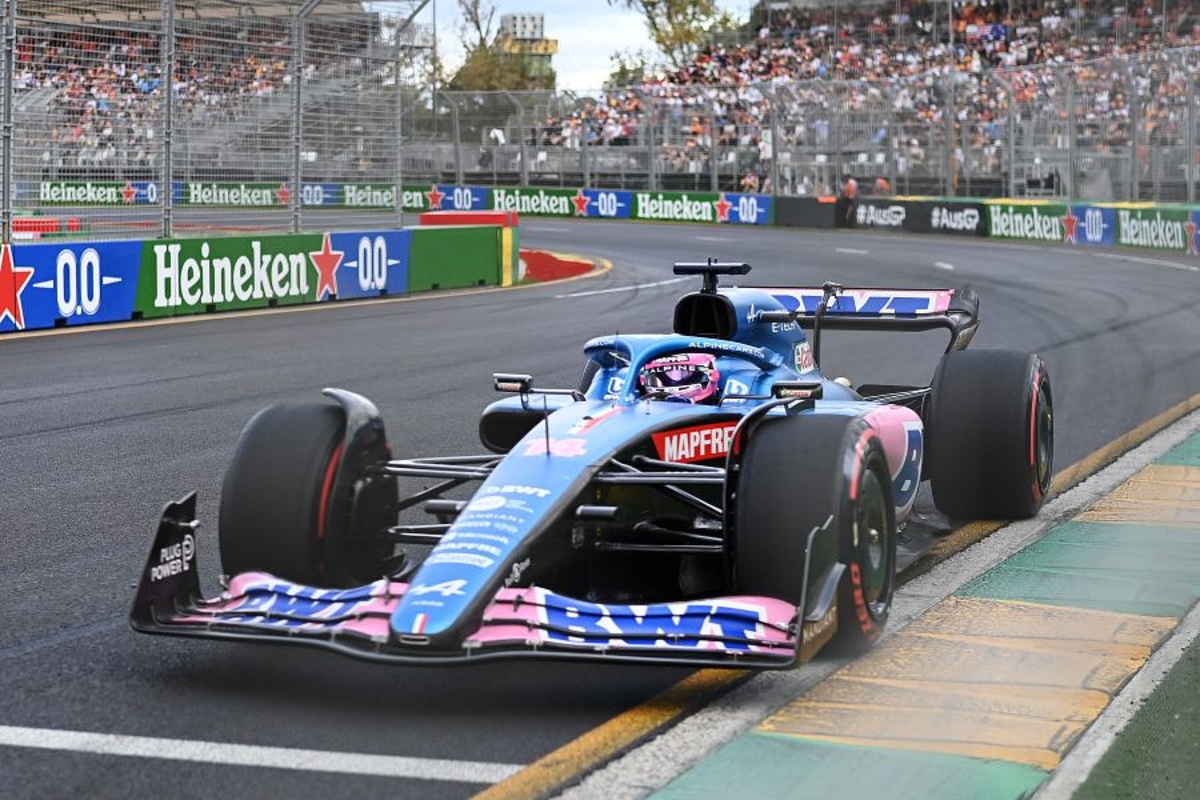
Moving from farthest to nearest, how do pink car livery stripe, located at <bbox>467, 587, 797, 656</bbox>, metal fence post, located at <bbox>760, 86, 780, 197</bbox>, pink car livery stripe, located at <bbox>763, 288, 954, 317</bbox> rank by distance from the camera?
metal fence post, located at <bbox>760, 86, 780, 197</bbox>
pink car livery stripe, located at <bbox>763, 288, 954, 317</bbox>
pink car livery stripe, located at <bbox>467, 587, 797, 656</bbox>

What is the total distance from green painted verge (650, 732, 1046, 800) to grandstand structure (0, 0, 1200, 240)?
13749 mm

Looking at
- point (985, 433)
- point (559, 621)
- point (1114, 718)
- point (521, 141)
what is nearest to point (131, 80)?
point (985, 433)

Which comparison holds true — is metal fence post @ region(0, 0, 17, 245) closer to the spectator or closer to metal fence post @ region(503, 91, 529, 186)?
the spectator

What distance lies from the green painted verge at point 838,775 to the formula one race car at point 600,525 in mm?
299

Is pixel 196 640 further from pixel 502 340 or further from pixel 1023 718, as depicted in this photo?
pixel 502 340

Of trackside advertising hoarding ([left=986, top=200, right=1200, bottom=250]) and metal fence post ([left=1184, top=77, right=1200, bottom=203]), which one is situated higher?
metal fence post ([left=1184, top=77, right=1200, bottom=203])

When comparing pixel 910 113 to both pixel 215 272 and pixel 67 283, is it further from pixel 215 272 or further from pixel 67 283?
pixel 67 283

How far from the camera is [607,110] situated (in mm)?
43625

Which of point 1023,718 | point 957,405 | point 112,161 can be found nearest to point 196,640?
point 1023,718

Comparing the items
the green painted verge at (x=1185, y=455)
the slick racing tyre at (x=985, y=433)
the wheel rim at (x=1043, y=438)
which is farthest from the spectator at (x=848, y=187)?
the slick racing tyre at (x=985, y=433)

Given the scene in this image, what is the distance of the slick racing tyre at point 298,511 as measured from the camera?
5703 mm

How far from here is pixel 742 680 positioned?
543cm

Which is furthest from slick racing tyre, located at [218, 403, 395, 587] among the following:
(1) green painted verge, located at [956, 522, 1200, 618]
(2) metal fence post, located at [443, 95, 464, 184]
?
(2) metal fence post, located at [443, 95, 464, 184]

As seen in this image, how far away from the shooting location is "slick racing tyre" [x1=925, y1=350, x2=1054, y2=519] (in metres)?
7.70
